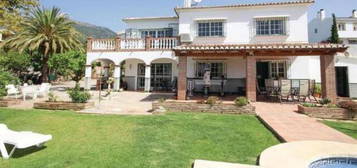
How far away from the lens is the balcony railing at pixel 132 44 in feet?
59.6

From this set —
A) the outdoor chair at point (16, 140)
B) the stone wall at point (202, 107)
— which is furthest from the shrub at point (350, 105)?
the outdoor chair at point (16, 140)

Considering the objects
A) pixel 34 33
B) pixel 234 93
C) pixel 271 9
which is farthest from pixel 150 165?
pixel 34 33

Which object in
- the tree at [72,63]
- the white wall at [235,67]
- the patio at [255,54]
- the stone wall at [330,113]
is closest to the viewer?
the stone wall at [330,113]

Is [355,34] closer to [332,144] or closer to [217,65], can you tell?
[217,65]

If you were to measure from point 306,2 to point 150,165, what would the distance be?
1793 cm

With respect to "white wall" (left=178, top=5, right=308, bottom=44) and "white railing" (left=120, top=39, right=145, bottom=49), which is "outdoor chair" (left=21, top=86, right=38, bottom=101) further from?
"white wall" (left=178, top=5, right=308, bottom=44)

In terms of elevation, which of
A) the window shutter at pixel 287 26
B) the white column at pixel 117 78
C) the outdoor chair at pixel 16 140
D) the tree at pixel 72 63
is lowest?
the outdoor chair at pixel 16 140

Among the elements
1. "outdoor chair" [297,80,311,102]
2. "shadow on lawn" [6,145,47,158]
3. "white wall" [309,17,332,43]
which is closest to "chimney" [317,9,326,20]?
"white wall" [309,17,332,43]

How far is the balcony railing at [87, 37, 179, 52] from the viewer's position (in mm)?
18172

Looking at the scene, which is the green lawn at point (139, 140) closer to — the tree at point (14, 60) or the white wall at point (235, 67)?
the white wall at point (235, 67)

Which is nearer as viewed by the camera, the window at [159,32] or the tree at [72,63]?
the tree at [72,63]

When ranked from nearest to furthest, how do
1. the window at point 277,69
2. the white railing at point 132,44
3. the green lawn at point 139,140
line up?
the green lawn at point 139,140, the window at point 277,69, the white railing at point 132,44

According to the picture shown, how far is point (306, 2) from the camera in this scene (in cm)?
1675

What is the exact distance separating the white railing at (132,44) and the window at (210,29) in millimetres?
5031
